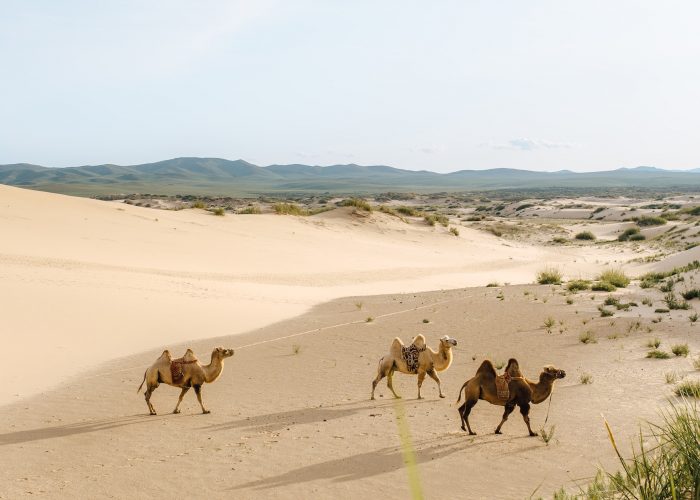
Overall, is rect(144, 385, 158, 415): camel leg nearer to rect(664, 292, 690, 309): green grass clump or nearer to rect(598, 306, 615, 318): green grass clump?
rect(598, 306, 615, 318): green grass clump

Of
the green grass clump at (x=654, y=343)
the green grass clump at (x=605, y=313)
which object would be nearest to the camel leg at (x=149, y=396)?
the green grass clump at (x=654, y=343)

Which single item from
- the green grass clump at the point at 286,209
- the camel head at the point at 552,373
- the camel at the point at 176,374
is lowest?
the camel at the point at 176,374

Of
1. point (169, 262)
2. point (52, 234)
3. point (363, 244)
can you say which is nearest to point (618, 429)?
point (169, 262)

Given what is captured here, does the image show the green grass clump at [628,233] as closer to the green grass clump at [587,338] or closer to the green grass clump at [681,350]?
the green grass clump at [587,338]

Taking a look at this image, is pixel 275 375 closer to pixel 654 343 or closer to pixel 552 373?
pixel 552 373

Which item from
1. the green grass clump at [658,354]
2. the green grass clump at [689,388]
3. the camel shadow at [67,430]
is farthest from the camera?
the green grass clump at [658,354]

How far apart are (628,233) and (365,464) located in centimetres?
4576

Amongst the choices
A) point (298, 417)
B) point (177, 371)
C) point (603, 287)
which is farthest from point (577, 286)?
point (177, 371)

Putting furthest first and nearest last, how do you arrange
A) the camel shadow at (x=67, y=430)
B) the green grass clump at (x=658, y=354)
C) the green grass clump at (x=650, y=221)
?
the green grass clump at (x=650, y=221)
the green grass clump at (x=658, y=354)
the camel shadow at (x=67, y=430)

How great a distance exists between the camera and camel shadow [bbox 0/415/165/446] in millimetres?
8273

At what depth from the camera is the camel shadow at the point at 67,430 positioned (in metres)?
8.27

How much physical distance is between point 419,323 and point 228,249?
16368 millimetres

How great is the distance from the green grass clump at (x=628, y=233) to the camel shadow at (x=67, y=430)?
1721 inches

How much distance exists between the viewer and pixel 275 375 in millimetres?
11594
